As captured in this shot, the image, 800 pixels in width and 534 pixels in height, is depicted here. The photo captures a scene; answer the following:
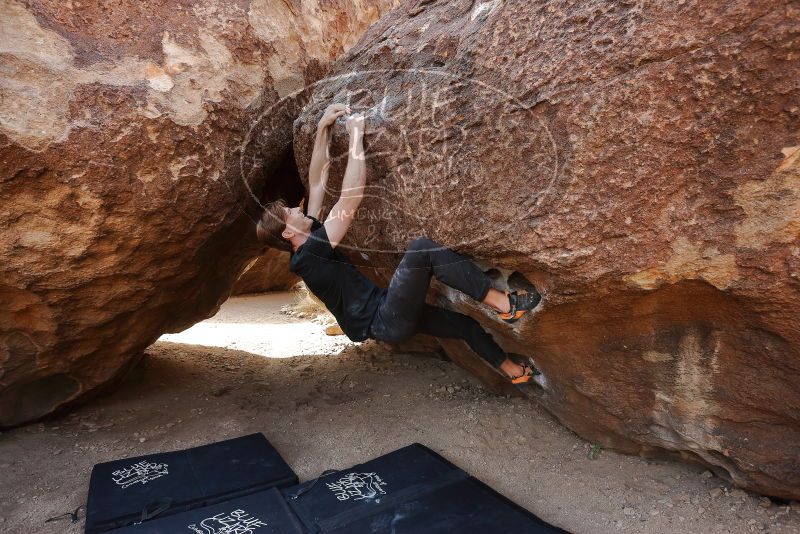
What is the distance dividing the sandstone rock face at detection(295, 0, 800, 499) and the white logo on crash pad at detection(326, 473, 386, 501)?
0.93 meters

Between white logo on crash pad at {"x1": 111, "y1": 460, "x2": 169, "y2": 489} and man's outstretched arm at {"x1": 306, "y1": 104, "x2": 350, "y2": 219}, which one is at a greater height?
man's outstretched arm at {"x1": 306, "y1": 104, "x2": 350, "y2": 219}

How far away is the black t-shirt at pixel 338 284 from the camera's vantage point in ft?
7.73

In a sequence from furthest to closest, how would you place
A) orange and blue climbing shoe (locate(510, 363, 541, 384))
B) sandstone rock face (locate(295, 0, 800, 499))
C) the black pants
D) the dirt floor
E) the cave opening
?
the cave opening, orange and blue climbing shoe (locate(510, 363, 541, 384)), the dirt floor, the black pants, sandstone rock face (locate(295, 0, 800, 499))

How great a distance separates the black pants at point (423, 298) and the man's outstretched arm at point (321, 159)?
2.19ft

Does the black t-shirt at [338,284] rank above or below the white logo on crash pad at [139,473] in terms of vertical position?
above

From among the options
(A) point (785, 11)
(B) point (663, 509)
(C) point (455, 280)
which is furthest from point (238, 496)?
(A) point (785, 11)

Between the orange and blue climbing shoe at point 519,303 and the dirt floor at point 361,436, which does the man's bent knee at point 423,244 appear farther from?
the dirt floor at point 361,436

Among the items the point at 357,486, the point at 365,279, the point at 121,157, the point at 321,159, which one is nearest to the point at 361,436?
the point at 357,486

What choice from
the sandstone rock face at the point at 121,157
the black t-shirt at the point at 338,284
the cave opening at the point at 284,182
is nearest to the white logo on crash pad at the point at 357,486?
the black t-shirt at the point at 338,284

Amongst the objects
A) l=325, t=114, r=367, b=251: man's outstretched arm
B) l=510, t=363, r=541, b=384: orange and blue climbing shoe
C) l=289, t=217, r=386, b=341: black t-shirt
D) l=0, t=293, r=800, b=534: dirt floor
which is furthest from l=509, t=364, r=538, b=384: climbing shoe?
l=325, t=114, r=367, b=251: man's outstretched arm

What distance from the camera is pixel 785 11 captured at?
4.79ft

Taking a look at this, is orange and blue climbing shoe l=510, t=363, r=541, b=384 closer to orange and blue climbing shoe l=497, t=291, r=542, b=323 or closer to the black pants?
the black pants

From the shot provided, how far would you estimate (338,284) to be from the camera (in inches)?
95.2

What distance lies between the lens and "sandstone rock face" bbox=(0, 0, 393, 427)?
7.97ft
